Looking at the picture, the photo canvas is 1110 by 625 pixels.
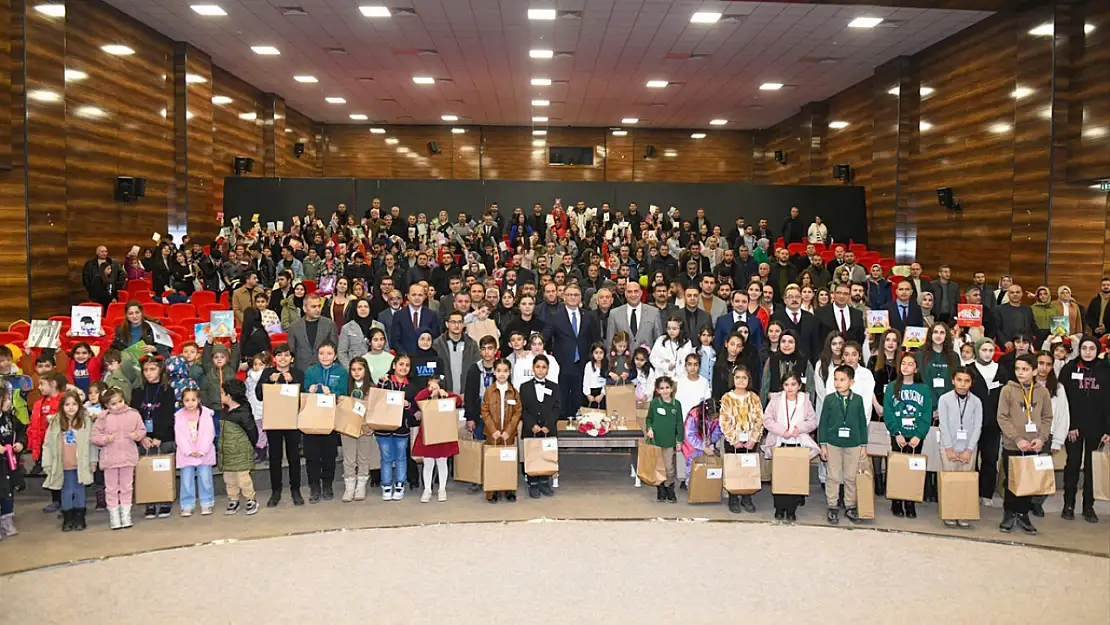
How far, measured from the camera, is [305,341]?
32.4ft

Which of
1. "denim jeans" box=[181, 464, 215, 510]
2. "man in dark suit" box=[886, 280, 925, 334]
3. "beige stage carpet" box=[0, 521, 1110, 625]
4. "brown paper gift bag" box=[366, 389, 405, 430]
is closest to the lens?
"beige stage carpet" box=[0, 521, 1110, 625]

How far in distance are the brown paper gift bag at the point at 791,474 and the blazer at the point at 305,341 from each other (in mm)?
Answer: 4814

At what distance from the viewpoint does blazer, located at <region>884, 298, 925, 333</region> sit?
11.1 m

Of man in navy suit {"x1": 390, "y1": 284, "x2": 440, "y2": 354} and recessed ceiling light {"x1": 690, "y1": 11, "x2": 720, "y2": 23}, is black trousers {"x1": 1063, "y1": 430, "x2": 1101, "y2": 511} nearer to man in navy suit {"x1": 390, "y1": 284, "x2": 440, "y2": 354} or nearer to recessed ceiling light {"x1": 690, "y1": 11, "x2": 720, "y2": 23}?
man in navy suit {"x1": 390, "y1": 284, "x2": 440, "y2": 354}

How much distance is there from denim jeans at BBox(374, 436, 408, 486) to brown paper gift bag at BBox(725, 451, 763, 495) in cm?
322

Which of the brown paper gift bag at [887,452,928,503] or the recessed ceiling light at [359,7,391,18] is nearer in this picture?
the brown paper gift bag at [887,452,928,503]

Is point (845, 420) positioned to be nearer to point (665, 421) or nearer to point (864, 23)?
point (665, 421)

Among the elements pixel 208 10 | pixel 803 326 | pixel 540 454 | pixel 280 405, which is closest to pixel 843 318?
pixel 803 326

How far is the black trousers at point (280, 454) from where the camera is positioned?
8.96 m

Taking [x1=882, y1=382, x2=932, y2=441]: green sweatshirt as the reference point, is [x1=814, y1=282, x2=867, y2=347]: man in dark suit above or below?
above

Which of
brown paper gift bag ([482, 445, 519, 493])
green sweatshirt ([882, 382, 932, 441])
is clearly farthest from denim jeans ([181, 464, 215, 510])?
green sweatshirt ([882, 382, 932, 441])

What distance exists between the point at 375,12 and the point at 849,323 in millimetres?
10487

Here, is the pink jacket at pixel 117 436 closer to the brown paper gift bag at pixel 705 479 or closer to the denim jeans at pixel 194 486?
the denim jeans at pixel 194 486

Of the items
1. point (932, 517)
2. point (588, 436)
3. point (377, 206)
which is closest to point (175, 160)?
point (377, 206)
